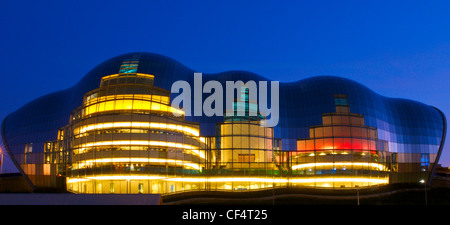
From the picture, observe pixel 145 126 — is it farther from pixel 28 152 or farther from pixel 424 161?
pixel 424 161

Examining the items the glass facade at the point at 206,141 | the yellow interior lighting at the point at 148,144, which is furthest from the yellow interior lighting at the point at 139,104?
the yellow interior lighting at the point at 148,144

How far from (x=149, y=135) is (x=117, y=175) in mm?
8544

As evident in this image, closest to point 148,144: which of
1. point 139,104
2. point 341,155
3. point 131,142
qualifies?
point 131,142

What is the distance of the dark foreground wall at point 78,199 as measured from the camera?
33.5 metres

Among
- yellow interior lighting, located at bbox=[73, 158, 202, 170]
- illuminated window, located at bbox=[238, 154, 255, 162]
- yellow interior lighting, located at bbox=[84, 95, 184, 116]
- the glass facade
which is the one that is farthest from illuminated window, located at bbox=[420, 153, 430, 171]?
yellow interior lighting, located at bbox=[84, 95, 184, 116]

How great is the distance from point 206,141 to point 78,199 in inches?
1535

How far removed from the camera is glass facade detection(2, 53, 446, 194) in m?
68.6

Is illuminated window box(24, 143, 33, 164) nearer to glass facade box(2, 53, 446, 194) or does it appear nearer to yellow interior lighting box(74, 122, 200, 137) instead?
glass facade box(2, 53, 446, 194)

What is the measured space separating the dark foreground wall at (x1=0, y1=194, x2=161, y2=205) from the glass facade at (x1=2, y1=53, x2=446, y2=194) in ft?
106

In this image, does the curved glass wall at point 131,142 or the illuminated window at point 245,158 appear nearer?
the curved glass wall at point 131,142

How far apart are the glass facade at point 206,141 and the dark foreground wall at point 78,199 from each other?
3237cm

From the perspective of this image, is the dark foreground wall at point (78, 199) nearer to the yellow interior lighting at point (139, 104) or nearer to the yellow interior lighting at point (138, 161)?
the yellow interior lighting at point (138, 161)
